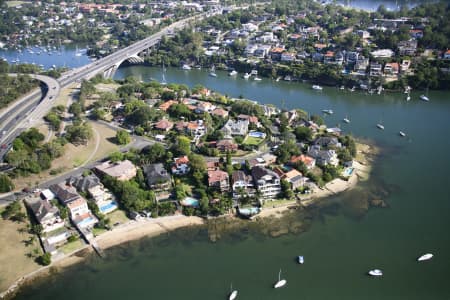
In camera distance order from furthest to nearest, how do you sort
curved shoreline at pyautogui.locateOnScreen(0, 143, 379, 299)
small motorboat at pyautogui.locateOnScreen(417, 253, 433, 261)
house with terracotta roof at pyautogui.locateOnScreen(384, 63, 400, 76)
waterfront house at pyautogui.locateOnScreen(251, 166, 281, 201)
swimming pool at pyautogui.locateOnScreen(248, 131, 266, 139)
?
1. house with terracotta roof at pyautogui.locateOnScreen(384, 63, 400, 76)
2. swimming pool at pyautogui.locateOnScreen(248, 131, 266, 139)
3. waterfront house at pyautogui.locateOnScreen(251, 166, 281, 201)
4. small motorboat at pyautogui.locateOnScreen(417, 253, 433, 261)
5. curved shoreline at pyautogui.locateOnScreen(0, 143, 379, 299)

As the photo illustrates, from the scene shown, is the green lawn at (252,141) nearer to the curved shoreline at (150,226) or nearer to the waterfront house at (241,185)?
the waterfront house at (241,185)

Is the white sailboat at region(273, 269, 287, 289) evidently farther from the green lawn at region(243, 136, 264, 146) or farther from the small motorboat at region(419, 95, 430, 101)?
the small motorboat at region(419, 95, 430, 101)

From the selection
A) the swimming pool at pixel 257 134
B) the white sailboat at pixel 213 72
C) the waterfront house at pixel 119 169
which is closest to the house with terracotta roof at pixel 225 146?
the swimming pool at pixel 257 134

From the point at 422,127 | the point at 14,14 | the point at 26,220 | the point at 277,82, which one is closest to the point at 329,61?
the point at 277,82

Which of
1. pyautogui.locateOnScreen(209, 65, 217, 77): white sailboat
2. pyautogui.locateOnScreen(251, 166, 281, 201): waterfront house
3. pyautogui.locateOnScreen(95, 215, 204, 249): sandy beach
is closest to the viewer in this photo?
pyautogui.locateOnScreen(95, 215, 204, 249): sandy beach

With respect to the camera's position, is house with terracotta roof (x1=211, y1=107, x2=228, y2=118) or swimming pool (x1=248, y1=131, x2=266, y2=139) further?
house with terracotta roof (x1=211, y1=107, x2=228, y2=118)

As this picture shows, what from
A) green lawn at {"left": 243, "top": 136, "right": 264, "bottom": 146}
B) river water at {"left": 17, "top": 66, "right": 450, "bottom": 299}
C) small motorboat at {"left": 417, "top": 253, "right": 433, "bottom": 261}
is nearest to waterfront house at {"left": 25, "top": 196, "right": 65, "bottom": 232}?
river water at {"left": 17, "top": 66, "right": 450, "bottom": 299}

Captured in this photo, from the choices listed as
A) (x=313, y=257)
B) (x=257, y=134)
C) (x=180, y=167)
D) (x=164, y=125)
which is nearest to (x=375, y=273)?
(x=313, y=257)
